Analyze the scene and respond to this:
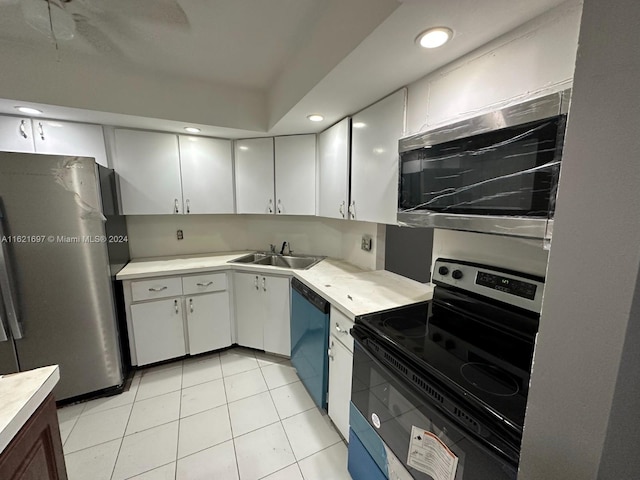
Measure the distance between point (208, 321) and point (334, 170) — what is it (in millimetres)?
1734

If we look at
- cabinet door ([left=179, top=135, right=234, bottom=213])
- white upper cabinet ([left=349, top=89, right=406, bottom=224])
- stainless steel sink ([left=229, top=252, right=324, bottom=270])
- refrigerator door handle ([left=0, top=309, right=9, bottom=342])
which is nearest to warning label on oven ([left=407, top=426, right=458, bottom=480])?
white upper cabinet ([left=349, top=89, right=406, bottom=224])

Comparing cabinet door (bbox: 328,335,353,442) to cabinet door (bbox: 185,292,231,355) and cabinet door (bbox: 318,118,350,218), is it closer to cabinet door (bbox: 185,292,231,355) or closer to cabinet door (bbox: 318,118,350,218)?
cabinet door (bbox: 318,118,350,218)

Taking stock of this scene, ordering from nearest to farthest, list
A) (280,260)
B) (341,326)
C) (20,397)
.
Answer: (20,397) < (341,326) < (280,260)

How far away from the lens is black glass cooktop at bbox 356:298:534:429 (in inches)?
30.1

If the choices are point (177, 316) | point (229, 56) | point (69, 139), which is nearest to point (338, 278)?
point (177, 316)

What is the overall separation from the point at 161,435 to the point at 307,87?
231 centimetres

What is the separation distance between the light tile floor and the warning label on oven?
0.74 m

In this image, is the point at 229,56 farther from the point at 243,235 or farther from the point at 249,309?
the point at 249,309

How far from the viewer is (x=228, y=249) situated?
295 centimetres

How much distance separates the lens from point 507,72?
919 millimetres

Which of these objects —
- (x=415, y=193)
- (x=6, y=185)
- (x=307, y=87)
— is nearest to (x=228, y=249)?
(x=6, y=185)

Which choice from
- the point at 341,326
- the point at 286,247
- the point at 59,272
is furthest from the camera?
the point at 286,247

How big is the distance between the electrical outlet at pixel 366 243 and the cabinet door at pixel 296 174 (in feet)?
1.75

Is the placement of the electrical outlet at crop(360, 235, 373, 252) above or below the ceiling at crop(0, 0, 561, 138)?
below
